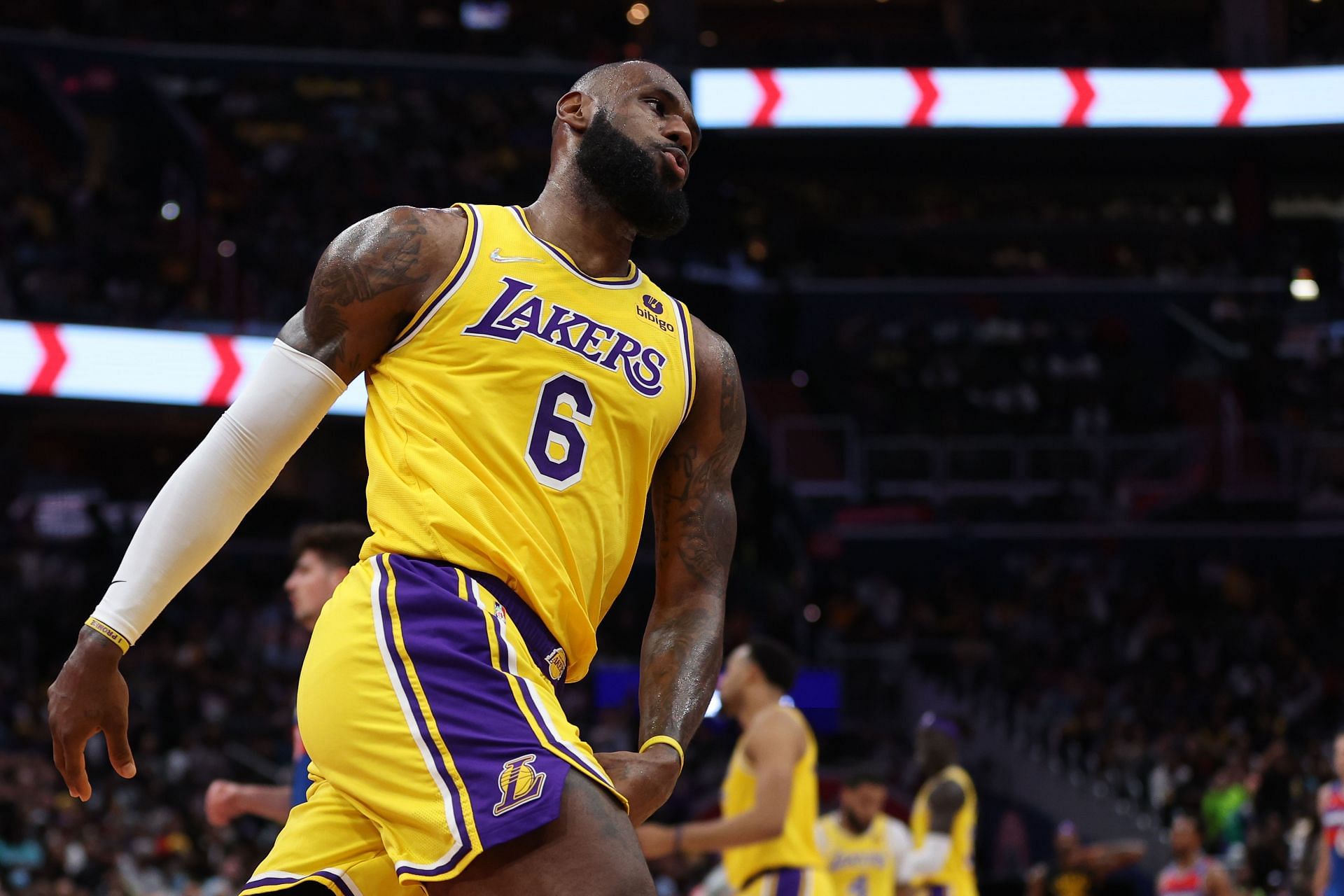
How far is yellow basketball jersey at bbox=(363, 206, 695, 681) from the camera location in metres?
2.59

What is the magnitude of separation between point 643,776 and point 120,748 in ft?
2.60

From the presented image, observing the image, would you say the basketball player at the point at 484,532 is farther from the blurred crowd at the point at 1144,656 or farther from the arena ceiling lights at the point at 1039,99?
the arena ceiling lights at the point at 1039,99

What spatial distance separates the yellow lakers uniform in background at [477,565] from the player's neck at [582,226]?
5cm

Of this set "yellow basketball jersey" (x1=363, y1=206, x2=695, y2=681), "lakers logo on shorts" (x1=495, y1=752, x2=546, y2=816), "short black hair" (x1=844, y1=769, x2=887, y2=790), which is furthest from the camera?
"short black hair" (x1=844, y1=769, x2=887, y2=790)

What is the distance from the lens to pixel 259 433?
2645 millimetres

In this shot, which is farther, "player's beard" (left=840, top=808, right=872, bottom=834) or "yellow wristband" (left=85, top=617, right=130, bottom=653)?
"player's beard" (left=840, top=808, right=872, bottom=834)

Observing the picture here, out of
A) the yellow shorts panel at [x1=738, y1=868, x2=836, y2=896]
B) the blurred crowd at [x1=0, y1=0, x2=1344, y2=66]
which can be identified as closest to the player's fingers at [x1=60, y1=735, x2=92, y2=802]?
the yellow shorts panel at [x1=738, y1=868, x2=836, y2=896]

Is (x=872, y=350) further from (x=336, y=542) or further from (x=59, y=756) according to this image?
(x=59, y=756)

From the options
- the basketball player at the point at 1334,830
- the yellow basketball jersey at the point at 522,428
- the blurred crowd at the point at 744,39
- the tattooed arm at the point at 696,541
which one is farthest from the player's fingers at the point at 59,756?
the blurred crowd at the point at 744,39

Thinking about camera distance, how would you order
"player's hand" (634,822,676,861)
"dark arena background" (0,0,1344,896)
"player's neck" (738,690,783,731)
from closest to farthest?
1. "player's hand" (634,822,676,861)
2. "player's neck" (738,690,783,731)
3. "dark arena background" (0,0,1344,896)

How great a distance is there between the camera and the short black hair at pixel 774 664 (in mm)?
6516

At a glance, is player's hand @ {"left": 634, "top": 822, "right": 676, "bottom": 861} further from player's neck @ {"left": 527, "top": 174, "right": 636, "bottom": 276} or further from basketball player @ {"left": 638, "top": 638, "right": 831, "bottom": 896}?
player's neck @ {"left": 527, "top": 174, "right": 636, "bottom": 276}

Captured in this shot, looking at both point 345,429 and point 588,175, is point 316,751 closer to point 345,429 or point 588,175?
point 588,175

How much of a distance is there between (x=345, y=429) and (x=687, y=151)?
1861 cm
